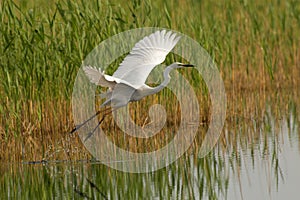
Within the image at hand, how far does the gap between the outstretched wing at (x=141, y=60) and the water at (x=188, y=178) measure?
86 centimetres

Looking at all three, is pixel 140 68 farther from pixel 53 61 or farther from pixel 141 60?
pixel 53 61

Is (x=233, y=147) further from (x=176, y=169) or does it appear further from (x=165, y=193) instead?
(x=165, y=193)

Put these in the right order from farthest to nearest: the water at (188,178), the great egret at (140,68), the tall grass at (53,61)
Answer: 1. the tall grass at (53,61)
2. the great egret at (140,68)
3. the water at (188,178)

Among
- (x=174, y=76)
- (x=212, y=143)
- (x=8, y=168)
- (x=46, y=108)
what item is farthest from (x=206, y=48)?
(x=8, y=168)

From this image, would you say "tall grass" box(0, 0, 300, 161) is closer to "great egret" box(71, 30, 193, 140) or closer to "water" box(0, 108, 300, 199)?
"water" box(0, 108, 300, 199)

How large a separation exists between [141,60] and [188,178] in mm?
1199

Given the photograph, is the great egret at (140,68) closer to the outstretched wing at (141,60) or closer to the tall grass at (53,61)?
the outstretched wing at (141,60)

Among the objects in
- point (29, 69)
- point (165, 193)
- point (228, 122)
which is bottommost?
point (165, 193)

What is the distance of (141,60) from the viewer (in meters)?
7.73

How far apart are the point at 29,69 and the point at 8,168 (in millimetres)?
1012

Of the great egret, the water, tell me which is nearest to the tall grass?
the water

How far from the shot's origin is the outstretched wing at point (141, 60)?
24.9 feet

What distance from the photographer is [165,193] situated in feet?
22.4

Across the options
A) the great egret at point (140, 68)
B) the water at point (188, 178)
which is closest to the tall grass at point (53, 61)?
the water at point (188, 178)
